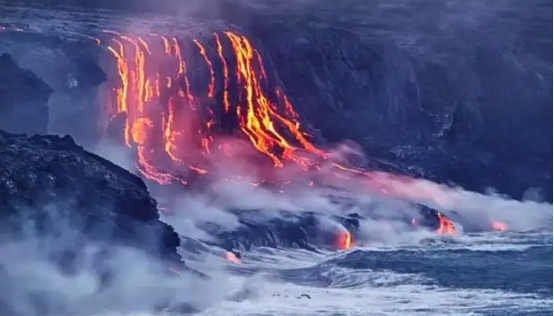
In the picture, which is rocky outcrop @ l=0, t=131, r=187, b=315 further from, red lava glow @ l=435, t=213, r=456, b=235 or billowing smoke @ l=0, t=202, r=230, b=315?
red lava glow @ l=435, t=213, r=456, b=235

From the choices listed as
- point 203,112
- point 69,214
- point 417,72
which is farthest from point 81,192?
point 417,72

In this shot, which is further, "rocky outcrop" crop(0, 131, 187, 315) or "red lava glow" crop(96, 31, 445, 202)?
"red lava glow" crop(96, 31, 445, 202)

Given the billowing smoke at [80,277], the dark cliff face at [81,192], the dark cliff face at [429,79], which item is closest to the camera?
the billowing smoke at [80,277]

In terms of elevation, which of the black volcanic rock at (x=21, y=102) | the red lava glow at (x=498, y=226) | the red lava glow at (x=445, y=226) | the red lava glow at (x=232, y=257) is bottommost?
A: the red lava glow at (x=232, y=257)

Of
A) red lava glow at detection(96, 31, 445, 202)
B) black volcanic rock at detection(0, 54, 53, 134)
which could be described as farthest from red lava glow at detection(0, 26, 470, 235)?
black volcanic rock at detection(0, 54, 53, 134)

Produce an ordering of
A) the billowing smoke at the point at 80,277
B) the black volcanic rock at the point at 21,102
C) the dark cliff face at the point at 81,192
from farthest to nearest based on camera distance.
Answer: the black volcanic rock at the point at 21,102
the dark cliff face at the point at 81,192
the billowing smoke at the point at 80,277

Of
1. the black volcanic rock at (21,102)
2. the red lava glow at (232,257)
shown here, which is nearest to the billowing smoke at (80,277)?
the red lava glow at (232,257)

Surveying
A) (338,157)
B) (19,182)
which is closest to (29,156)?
(19,182)

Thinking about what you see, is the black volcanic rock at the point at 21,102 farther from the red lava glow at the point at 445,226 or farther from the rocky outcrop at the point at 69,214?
the red lava glow at the point at 445,226
